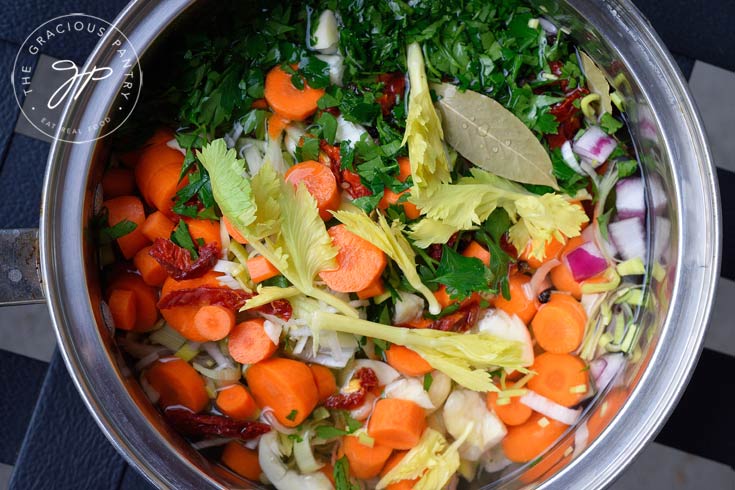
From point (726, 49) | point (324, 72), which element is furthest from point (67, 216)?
point (726, 49)

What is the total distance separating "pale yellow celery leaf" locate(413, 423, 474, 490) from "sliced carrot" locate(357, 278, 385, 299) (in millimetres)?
439

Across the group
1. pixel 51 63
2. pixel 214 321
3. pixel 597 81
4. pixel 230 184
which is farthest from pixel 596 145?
pixel 51 63

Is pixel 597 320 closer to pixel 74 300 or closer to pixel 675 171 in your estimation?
pixel 675 171

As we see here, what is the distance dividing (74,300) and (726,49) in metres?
1.93

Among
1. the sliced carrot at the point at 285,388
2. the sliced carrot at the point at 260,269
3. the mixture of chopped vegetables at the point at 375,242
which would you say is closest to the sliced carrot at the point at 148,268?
the mixture of chopped vegetables at the point at 375,242

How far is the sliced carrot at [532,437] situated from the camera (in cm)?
180

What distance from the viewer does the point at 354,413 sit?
1787 millimetres

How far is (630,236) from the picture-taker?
5.96 feet

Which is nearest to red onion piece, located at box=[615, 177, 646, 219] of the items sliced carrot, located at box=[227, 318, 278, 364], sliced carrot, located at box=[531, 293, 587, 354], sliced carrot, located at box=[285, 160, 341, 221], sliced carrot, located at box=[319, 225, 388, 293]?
sliced carrot, located at box=[531, 293, 587, 354]

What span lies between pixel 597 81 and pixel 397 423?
100 cm

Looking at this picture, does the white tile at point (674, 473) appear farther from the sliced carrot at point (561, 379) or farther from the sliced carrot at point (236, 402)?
the sliced carrot at point (236, 402)

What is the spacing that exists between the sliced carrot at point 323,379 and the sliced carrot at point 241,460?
9.2 inches

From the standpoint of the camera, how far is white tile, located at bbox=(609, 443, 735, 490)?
7.47 feet

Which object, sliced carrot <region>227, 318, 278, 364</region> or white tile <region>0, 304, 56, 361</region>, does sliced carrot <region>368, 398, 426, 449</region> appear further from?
white tile <region>0, 304, 56, 361</region>
